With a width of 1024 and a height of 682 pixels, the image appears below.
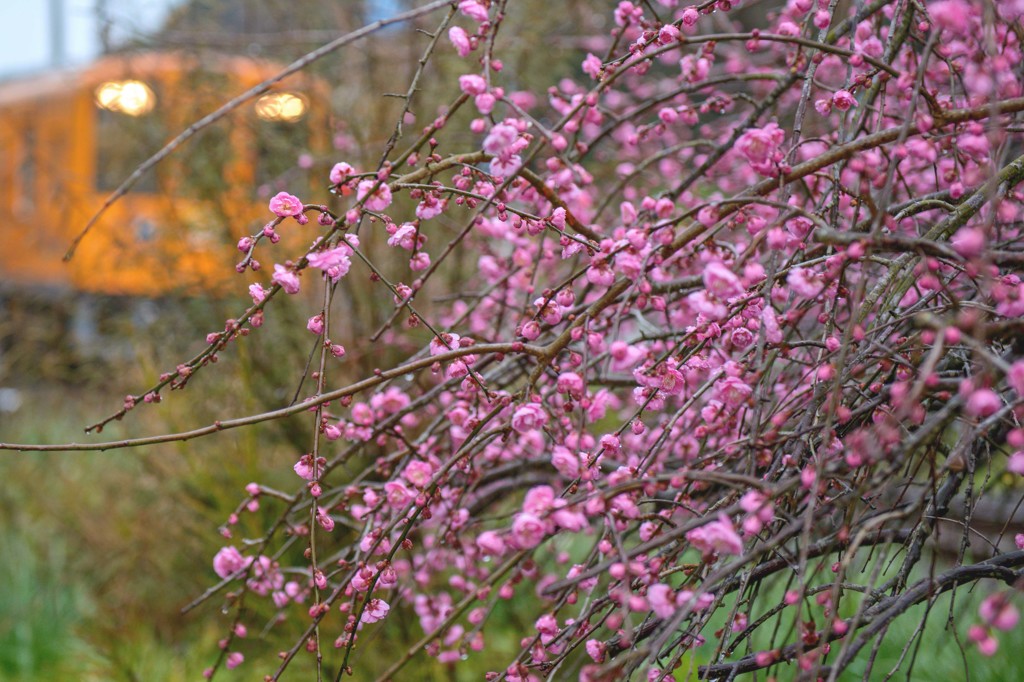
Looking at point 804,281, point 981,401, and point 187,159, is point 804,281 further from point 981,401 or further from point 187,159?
point 187,159

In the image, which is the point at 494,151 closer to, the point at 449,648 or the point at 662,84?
the point at 449,648

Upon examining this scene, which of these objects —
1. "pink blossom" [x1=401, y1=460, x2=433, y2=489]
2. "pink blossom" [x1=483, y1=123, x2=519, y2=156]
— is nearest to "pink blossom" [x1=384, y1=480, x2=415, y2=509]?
"pink blossom" [x1=401, y1=460, x2=433, y2=489]

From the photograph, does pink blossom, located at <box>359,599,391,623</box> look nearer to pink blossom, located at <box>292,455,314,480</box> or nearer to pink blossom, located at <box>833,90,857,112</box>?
pink blossom, located at <box>292,455,314,480</box>

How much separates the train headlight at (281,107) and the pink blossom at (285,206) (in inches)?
138

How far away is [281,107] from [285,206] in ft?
12.2

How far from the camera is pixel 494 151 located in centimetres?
155

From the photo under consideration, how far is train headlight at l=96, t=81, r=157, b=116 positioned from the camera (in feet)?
17.3

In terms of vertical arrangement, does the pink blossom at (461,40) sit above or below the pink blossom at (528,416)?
above

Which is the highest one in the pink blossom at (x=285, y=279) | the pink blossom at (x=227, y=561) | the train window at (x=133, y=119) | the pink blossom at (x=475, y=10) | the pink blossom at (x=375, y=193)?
Result: the train window at (x=133, y=119)

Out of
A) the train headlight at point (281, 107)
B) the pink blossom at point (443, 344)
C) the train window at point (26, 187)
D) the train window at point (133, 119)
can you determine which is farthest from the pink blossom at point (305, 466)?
the train window at point (26, 187)

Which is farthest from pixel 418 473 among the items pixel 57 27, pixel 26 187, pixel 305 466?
pixel 57 27

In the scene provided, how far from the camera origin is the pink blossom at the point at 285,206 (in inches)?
59.0

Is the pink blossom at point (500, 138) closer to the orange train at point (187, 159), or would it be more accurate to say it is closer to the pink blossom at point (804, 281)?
the pink blossom at point (804, 281)

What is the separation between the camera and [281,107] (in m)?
4.99
